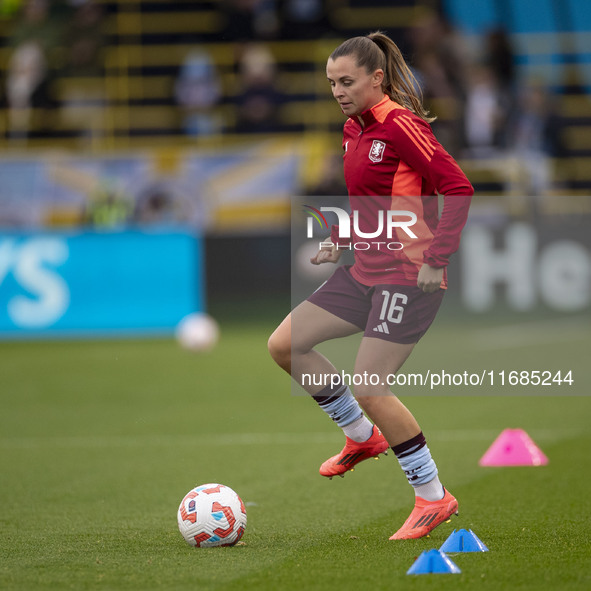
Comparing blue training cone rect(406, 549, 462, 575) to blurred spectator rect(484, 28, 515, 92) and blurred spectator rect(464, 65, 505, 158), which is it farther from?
blurred spectator rect(484, 28, 515, 92)

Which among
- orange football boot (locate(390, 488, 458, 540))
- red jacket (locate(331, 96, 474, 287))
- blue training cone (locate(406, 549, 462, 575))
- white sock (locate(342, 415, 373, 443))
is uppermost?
red jacket (locate(331, 96, 474, 287))

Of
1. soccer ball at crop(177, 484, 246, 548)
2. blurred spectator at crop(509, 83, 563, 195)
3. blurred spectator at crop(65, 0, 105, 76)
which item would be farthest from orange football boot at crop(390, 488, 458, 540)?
blurred spectator at crop(65, 0, 105, 76)

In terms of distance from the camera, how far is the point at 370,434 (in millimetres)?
5000

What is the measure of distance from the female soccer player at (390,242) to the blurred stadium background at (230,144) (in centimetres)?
906

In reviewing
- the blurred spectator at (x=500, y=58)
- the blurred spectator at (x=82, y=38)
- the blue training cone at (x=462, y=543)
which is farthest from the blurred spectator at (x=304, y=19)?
the blue training cone at (x=462, y=543)

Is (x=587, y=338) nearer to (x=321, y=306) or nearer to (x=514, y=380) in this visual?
(x=514, y=380)

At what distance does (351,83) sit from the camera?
4539mm

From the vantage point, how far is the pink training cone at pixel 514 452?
6.47 meters

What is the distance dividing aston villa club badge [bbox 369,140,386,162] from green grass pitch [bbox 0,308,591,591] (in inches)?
58.8

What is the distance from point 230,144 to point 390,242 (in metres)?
12.9

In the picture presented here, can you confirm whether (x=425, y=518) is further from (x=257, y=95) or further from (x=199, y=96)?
(x=199, y=96)

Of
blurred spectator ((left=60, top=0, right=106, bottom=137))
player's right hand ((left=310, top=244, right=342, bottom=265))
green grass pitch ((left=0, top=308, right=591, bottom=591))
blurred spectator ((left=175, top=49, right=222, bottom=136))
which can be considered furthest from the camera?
blurred spectator ((left=60, top=0, right=106, bottom=137))

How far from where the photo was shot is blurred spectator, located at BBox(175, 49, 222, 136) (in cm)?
1747

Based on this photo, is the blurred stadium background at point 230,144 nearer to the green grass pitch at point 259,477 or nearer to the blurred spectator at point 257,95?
the blurred spectator at point 257,95
